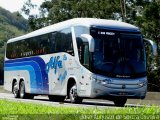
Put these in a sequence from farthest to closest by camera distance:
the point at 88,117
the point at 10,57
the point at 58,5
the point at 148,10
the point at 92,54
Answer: the point at 58,5
the point at 148,10
the point at 10,57
the point at 92,54
the point at 88,117

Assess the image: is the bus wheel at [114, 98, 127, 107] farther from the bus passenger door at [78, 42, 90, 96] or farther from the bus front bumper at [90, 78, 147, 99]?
the bus passenger door at [78, 42, 90, 96]

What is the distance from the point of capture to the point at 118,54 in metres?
19.1

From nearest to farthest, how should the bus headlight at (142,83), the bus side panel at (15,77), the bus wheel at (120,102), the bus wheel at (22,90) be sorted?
the bus headlight at (142,83) → the bus wheel at (120,102) → the bus side panel at (15,77) → the bus wheel at (22,90)

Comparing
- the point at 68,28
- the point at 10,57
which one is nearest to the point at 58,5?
the point at 10,57

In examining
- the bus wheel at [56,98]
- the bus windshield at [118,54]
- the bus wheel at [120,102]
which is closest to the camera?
the bus windshield at [118,54]

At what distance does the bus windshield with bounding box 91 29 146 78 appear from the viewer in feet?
61.6

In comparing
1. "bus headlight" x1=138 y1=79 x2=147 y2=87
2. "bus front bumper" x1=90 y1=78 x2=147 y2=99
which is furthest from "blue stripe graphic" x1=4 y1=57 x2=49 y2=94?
"bus headlight" x1=138 y1=79 x2=147 y2=87

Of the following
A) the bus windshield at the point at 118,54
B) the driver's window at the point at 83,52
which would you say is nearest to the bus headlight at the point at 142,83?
the bus windshield at the point at 118,54

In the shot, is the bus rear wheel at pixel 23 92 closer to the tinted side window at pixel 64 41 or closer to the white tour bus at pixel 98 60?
the white tour bus at pixel 98 60

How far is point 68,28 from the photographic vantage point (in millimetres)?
21219

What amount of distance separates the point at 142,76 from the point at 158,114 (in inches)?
405

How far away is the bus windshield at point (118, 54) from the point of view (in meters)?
18.8

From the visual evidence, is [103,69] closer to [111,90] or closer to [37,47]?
[111,90]

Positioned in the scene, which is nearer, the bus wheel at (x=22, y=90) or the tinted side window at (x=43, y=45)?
the tinted side window at (x=43, y=45)
